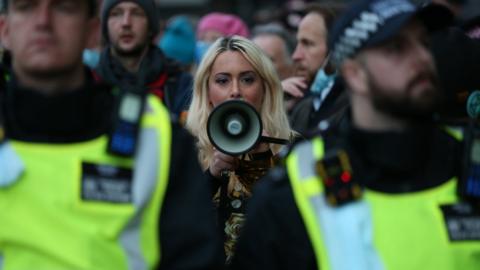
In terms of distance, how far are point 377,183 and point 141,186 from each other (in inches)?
31.7

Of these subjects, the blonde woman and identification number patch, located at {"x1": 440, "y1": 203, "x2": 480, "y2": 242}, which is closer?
identification number patch, located at {"x1": 440, "y1": 203, "x2": 480, "y2": 242}

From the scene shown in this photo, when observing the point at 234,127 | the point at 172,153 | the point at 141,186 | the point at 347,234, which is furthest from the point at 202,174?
the point at 234,127

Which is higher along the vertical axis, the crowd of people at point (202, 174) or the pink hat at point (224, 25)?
the pink hat at point (224, 25)

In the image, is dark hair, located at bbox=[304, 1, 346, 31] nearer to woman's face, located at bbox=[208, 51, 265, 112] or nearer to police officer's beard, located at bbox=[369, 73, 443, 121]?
woman's face, located at bbox=[208, 51, 265, 112]

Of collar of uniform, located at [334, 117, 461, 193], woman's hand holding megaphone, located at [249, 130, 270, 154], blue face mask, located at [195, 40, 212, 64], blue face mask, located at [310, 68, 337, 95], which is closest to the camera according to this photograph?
collar of uniform, located at [334, 117, 461, 193]

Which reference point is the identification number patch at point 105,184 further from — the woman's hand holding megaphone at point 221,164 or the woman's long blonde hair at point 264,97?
the woman's long blonde hair at point 264,97

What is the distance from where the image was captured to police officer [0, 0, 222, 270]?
143 inches

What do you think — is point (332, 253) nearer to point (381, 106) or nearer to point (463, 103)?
point (381, 106)

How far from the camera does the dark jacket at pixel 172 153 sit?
3723mm

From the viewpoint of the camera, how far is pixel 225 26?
33.4 feet

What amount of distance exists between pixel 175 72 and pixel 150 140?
12.4 feet

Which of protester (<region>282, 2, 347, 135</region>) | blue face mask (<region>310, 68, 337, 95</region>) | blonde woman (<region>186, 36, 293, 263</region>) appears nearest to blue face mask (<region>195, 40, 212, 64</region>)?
protester (<region>282, 2, 347, 135</region>)

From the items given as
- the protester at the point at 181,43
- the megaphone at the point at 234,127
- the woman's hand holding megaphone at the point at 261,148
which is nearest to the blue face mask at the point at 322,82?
the woman's hand holding megaphone at the point at 261,148

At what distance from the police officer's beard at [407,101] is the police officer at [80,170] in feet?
2.24
